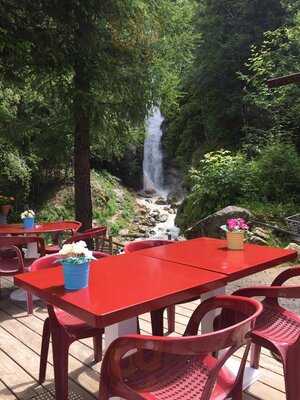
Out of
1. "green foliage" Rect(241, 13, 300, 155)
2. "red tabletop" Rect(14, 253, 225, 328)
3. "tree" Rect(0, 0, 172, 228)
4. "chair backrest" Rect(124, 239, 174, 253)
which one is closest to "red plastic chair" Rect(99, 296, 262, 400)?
"red tabletop" Rect(14, 253, 225, 328)

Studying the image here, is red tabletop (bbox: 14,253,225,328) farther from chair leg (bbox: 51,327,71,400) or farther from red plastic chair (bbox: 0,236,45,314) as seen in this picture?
red plastic chair (bbox: 0,236,45,314)

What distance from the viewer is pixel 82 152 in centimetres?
595

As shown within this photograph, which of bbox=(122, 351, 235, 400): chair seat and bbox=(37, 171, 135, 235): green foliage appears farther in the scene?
bbox=(37, 171, 135, 235): green foliage

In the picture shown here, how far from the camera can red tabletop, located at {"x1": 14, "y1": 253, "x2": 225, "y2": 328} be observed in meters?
1.68

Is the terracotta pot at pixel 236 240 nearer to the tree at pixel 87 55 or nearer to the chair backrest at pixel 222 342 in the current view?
the chair backrest at pixel 222 342

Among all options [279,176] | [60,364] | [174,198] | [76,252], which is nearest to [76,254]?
[76,252]

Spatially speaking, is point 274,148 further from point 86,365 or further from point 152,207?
point 86,365

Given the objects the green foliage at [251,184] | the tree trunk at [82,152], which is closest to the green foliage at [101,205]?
the green foliage at [251,184]

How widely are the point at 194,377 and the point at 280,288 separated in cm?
73

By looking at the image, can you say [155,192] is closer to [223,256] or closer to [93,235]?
[93,235]

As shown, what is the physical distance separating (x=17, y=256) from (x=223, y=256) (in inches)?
88.2

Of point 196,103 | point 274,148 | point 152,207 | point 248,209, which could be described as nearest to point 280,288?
point 248,209

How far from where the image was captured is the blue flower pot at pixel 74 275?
193 cm

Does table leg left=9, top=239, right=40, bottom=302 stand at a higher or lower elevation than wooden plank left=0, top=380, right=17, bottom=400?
higher
